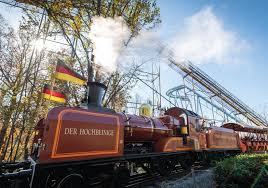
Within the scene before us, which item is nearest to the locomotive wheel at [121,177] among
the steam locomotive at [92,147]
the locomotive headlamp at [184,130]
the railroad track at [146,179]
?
the steam locomotive at [92,147]

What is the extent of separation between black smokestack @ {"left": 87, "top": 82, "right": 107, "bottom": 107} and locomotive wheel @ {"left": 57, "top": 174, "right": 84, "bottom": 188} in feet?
7.52

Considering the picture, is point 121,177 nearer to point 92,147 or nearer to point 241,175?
point 92,147

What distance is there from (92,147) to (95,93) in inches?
74.3

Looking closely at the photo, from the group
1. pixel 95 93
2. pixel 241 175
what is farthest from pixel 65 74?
pixel 241 175

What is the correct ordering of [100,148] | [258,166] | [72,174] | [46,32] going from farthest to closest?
[46,32]
[100,148]
[72,174]
[258,166]

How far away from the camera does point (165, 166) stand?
378 inches

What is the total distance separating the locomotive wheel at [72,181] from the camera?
5.30 metres

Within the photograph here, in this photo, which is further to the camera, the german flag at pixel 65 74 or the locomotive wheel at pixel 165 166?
the locomotive wheel at pixel 165 166

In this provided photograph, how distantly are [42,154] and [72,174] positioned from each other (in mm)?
1031

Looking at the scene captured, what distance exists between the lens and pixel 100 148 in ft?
20.5

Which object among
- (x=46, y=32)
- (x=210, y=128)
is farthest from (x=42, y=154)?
(x=46, y=32)

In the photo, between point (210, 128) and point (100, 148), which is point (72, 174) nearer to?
point (100, 148)

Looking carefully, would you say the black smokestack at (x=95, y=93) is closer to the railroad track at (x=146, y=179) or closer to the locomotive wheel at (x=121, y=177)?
the locomotive wheel at (x=121, y=177)

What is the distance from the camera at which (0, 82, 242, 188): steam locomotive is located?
5188 millimetres
